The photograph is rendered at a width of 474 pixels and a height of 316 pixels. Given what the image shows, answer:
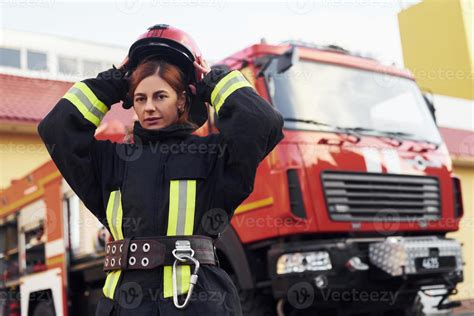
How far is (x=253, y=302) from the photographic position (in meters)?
5.20

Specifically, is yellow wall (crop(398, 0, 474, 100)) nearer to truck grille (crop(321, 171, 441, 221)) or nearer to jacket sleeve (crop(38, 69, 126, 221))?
truck grille (crop(321, 171, 441, 221))

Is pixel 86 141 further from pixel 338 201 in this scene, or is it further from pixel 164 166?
pixel 338 201

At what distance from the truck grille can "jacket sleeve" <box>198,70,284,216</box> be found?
297 centimetres

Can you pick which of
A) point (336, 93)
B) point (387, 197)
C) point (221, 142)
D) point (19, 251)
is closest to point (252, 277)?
point (387, 197)

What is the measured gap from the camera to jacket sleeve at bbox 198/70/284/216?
223 cm

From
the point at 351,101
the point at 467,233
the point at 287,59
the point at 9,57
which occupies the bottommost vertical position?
the point at 467,233

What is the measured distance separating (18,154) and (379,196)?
1123 centimetres

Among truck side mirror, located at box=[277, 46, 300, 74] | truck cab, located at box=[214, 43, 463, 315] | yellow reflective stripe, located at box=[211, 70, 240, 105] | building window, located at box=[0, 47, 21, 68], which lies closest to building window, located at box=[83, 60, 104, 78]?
building window, located at box=[0, 47, 21, 68]

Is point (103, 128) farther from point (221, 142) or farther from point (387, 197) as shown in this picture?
point (221, 142)

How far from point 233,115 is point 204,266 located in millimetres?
523

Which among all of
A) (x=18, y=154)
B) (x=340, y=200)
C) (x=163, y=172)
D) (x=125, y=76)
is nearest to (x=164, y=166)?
(x=163, y=172)

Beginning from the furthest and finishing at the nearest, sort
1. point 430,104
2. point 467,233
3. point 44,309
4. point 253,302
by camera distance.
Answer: point 467,233
point 44,309
point 430,104
point 253,302

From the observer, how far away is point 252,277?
16.8 ft

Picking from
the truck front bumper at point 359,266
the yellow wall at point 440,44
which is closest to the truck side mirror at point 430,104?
the truck front bumper at point 359,266
